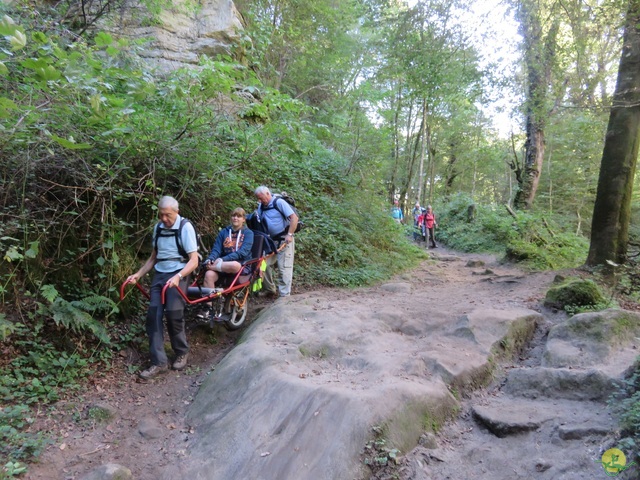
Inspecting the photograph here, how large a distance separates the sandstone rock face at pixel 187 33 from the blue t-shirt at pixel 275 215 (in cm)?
536

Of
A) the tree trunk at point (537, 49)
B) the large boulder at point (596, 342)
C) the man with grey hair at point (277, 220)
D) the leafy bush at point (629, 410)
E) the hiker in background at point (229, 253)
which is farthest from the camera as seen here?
the tree trunk at point (537, 49)

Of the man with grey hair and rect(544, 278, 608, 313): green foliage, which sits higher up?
the man with grey hair

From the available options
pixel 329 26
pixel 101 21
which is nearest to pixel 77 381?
pixel 101 21

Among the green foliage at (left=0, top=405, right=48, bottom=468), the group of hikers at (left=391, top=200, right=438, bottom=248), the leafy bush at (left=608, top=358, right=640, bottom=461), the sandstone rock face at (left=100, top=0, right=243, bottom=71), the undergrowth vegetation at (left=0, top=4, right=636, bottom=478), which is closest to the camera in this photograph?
the leafy bush at (left=608, top=358, right=640, bottom=461)

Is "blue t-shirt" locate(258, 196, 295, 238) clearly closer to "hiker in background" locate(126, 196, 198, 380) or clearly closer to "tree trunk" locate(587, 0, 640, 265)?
"hiker in background" locate(126, 196, 198, 380)

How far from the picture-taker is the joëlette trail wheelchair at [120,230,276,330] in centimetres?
490

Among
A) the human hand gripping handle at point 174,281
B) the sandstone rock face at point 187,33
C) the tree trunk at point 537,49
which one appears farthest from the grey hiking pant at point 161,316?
the tree trunk at point 537,49

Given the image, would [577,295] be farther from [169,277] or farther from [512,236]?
[512,236]

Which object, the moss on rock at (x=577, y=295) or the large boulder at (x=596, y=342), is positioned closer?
the large boulder at (x=596, y=342)

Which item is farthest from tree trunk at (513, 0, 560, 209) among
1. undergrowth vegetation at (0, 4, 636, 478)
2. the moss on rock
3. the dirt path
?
undergrowth vegetation at (0, 4, 636, 478)

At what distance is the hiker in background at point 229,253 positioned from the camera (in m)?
5.15

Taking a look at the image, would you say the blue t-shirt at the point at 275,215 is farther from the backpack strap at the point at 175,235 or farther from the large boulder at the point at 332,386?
the backpack strap at the point at 175,235

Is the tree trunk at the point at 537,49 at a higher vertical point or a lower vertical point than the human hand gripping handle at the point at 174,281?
higher

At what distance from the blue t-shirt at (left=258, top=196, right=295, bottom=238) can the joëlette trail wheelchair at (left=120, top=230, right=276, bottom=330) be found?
0.35m
